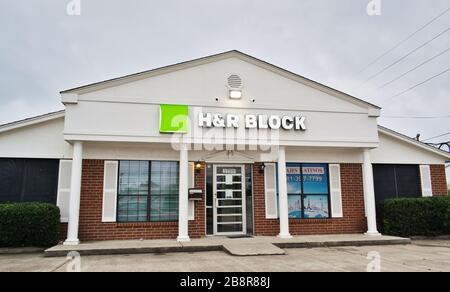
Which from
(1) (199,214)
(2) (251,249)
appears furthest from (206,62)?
(2) (251,249)

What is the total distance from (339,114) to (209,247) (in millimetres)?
6044

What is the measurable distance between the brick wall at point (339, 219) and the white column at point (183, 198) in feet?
7.90

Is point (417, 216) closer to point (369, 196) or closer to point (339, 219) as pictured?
point (369, 196)

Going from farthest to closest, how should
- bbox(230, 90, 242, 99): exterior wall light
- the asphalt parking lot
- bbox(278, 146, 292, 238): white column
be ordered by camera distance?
bbox(230, 90, 242, 99): exterior wall light < bbox(278, 146, 292, 238): white column < the asphalt parking lot

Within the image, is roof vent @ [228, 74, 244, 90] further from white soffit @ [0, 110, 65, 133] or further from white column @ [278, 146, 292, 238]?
white soffit @ [0, 110, 65, 133]

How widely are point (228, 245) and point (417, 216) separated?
260 inches

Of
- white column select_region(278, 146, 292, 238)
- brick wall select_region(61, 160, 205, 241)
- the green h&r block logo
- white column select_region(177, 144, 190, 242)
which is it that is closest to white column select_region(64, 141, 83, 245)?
brick wall select_region(61, 160, 205, 241)

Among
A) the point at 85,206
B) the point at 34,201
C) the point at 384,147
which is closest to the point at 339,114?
the point at 384,147

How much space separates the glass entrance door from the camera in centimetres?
1155

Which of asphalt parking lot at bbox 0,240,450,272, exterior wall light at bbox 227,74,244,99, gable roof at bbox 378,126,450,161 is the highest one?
exterior wall light at bbox 227,74,244,99

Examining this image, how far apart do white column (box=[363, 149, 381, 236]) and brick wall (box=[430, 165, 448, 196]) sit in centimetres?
294

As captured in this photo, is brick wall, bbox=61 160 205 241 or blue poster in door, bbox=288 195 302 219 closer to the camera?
brick wall, bbox=61 160 205 241

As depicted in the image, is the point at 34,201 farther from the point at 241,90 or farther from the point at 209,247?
the point at 241,90

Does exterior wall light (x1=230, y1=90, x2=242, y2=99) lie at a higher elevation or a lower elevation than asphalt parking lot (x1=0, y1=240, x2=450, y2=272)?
higher
